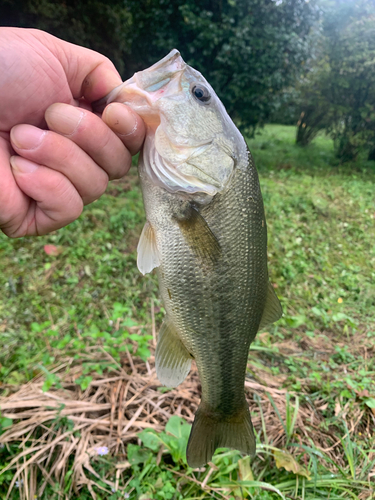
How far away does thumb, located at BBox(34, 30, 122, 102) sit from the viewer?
4.84 ft

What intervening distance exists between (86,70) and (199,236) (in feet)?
3.20

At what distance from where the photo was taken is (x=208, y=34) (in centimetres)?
636

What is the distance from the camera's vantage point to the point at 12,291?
3418 mm

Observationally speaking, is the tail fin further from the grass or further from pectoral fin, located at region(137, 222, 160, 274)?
pectoral fin, located at region(137, 222, 160, 274)

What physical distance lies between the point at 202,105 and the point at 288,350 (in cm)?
267

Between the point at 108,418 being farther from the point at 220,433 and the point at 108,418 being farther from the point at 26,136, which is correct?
the point at 26,136

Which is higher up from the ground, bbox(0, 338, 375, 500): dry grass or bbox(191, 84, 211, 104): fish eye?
bbox(191, 84, 211, 104): fish eye

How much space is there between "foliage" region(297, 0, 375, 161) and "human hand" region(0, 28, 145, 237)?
32.6 feet

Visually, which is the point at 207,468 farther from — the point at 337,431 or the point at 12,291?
the point at 12,291

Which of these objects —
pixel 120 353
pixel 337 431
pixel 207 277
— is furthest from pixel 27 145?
pixel 337 431

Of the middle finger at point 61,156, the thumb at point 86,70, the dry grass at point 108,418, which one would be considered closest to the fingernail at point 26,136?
the middle finger at point 61,156

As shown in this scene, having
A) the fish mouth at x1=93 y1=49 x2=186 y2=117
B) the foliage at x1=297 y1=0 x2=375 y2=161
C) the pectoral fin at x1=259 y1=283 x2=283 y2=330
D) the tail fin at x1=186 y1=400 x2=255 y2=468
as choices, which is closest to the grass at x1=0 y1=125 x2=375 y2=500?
the tail fin at x1=186 y1=400 x2=255 y2=468

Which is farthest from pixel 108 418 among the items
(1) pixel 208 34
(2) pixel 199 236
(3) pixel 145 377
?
(1) pixel 208 34

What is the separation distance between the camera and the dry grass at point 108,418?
2.04 meters
